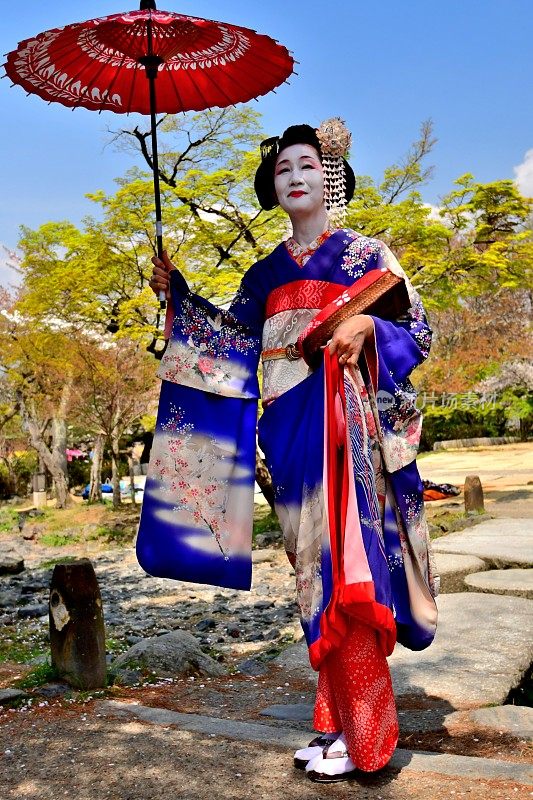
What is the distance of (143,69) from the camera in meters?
3.98

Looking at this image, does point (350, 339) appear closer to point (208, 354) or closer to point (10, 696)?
point (208, 354)

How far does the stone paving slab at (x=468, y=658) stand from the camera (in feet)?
12.4

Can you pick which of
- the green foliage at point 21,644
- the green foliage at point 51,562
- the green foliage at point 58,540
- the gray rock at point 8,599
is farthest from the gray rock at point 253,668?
the green foliage at point 58,540

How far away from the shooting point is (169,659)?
441cm

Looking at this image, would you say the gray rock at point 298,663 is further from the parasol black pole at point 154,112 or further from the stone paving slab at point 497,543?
the stone paving slab at point 497,543

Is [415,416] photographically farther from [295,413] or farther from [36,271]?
[36,271]

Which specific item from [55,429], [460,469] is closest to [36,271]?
[55,429]

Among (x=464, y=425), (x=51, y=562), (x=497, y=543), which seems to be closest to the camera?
(x=497, y=543)

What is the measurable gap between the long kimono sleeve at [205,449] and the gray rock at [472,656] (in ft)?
3.70

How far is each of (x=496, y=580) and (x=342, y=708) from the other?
3165 mm

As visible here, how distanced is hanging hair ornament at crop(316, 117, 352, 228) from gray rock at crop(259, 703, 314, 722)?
6.72 feet

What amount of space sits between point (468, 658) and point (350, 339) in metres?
2.06

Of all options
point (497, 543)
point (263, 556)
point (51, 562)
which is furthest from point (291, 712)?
point (51, 562)

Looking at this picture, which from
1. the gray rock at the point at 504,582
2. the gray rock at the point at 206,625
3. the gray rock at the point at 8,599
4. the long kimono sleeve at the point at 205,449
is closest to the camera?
the long kimono sleeve at the point at 205,449
